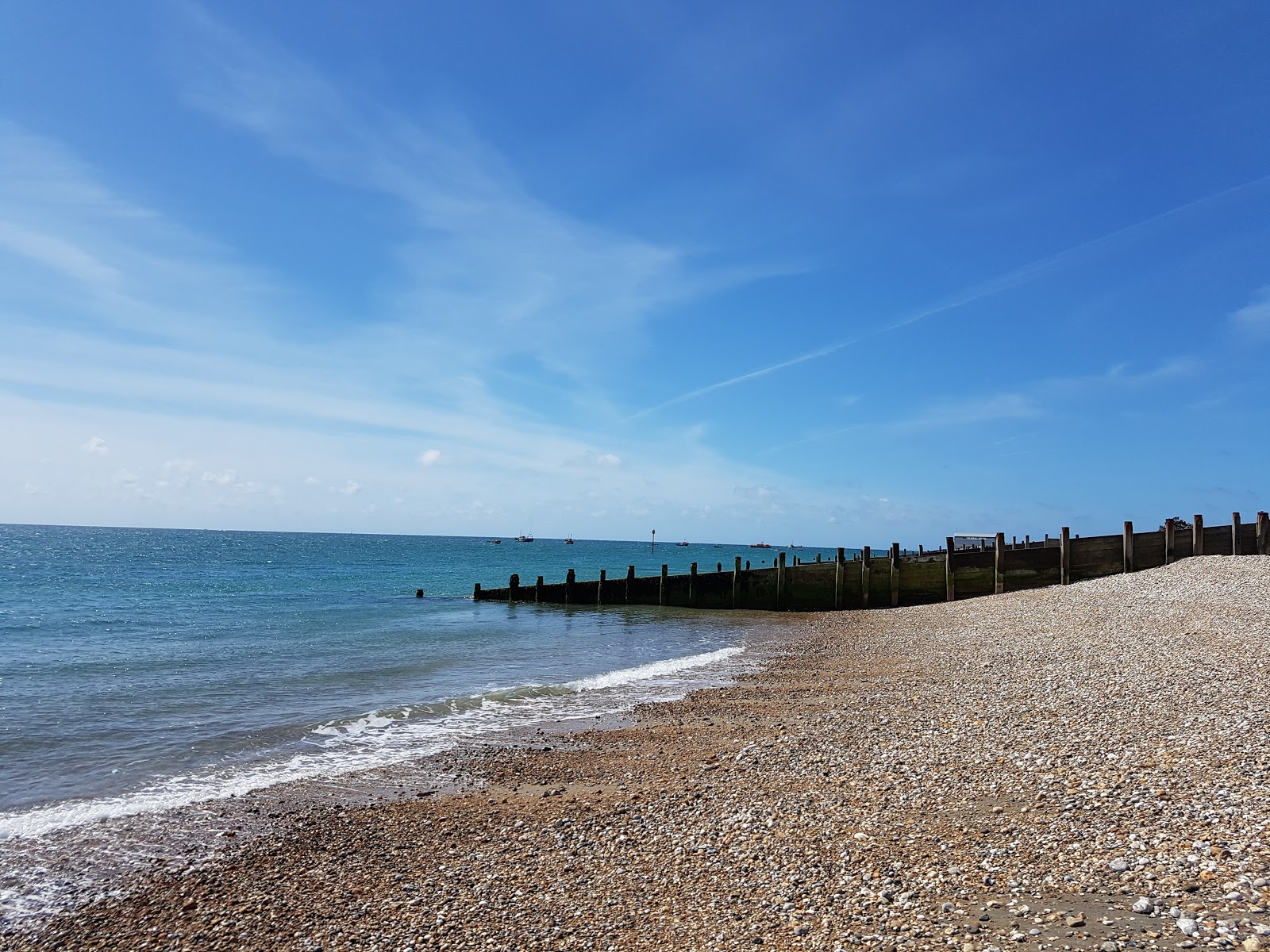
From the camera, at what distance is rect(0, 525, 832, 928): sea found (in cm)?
885

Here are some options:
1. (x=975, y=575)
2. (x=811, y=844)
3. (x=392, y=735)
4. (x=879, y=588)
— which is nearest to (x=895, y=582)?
(x=879, y=588)

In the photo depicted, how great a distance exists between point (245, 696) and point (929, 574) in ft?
83.9

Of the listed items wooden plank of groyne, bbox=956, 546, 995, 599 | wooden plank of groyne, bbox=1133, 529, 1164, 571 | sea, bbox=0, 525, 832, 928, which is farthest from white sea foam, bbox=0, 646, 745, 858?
wooden plank of groyne, bbox=1133, 529, 1164, 571

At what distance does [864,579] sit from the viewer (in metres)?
31.7

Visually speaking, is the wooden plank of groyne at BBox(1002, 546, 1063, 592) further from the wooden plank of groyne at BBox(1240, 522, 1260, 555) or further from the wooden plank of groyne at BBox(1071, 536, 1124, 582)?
the wooden plank of groyne at BBox(1240, 522, 1260, 555)

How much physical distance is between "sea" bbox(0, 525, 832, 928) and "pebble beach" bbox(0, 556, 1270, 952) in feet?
3.54

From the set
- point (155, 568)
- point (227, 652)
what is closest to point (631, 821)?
point (227, 652)

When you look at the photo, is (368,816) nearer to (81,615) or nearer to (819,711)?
(819,711)

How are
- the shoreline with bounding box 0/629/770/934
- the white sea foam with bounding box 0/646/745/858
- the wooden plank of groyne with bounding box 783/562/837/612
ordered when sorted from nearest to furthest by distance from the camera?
the shoreline with bounding box 0/629/770/934 → the white sea foam with bounding box 0/646/745/858 → the wooden plank of groyne with bounding box 783/562/837/612

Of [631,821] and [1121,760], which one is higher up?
→ [1121,760]

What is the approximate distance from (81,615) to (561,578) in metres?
42.0

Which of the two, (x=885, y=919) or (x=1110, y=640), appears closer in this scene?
(x=885, y=919)

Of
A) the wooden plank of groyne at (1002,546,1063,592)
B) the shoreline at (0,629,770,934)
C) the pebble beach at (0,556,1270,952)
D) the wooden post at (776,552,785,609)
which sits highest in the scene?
the wooden plank of groyne at (1002,546,1063,592)

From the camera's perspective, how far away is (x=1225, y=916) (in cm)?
463
